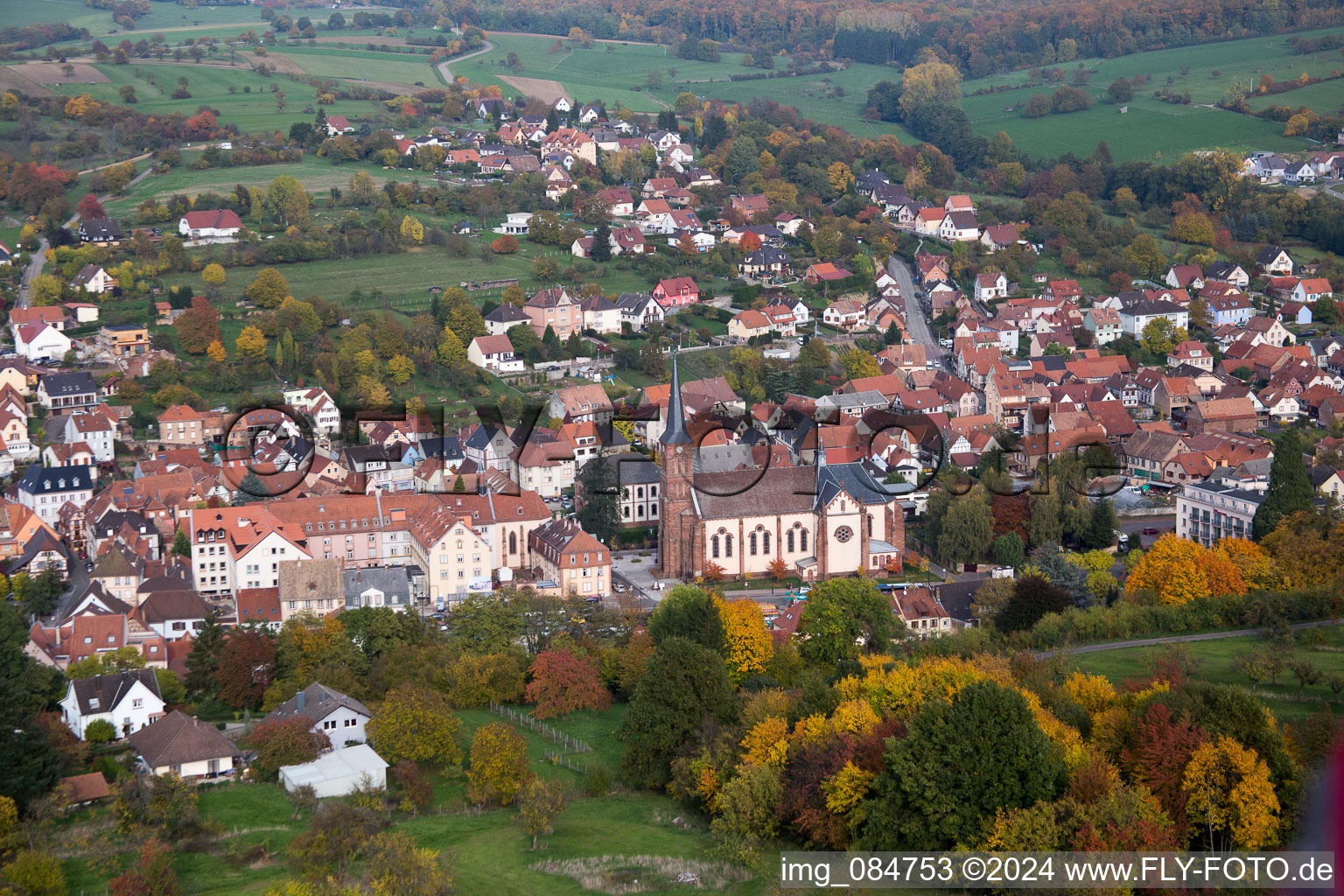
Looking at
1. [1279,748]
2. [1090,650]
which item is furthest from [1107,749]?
[1090,650]

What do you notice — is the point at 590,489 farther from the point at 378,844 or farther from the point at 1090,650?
the point at 378,844

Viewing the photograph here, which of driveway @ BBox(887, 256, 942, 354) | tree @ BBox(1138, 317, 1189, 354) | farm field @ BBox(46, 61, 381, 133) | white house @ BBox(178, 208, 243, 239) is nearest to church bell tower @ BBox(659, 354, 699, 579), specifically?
driveway @ BBox(887, 256, 942, 354)

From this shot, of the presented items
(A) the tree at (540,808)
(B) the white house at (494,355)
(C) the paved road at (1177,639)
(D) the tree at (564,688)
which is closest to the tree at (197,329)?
(B) the white house at (494,355)

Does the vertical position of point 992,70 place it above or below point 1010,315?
above

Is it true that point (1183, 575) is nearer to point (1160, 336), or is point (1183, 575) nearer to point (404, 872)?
point (404, 872)

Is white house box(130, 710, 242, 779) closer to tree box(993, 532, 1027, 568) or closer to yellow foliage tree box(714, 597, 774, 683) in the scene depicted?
yellow foliage tree box(714, 597, 774, 683)
